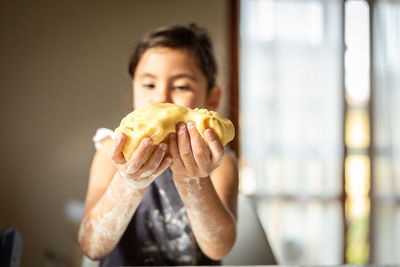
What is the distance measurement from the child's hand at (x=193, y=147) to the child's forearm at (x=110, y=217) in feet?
0.13

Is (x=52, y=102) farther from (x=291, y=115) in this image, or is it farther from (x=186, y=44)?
(x=291, y=115)

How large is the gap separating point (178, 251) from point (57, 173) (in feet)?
0.39

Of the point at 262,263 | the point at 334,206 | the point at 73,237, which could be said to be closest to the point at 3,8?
the point at 73,237

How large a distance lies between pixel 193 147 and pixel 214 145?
12 mm

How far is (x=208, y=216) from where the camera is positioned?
298 millimetres

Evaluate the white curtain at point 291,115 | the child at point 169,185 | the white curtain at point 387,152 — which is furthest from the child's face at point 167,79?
the white curtain at point 387,152

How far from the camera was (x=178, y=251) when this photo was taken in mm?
348

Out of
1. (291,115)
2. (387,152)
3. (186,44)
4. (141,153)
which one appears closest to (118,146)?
(141,153)

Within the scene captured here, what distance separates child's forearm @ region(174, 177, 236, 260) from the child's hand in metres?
0.03

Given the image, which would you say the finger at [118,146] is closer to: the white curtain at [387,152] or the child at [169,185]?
the child at [169,185]

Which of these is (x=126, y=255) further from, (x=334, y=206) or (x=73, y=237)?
(x=334, y=206)

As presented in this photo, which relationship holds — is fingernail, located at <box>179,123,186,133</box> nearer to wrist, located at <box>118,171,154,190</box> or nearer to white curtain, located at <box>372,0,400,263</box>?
wrist, located at <box>118,171,154,190</box>

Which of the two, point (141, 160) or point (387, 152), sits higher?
point (141, 160)

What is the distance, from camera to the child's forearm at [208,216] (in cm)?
27
